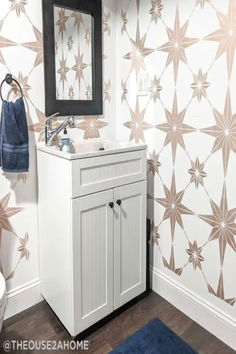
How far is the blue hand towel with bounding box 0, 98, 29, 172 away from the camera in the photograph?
1.54 metres

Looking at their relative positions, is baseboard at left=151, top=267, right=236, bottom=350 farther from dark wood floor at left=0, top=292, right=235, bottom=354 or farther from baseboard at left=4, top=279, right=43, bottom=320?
baseboard at left=4, top=279, right=43, bottom=320

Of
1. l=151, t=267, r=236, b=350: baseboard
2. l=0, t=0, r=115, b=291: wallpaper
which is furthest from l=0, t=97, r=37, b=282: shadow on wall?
l=151, t=267, r=236, b=350: baseboard

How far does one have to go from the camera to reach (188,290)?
1795mm

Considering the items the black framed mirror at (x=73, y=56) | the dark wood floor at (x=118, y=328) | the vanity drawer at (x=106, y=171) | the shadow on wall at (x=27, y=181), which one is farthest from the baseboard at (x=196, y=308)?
the black framed mirror at (x=73, y=56)

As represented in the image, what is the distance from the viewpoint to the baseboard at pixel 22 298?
1.79 m

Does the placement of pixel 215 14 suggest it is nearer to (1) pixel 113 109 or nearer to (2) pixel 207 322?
(1) pixel 113 109

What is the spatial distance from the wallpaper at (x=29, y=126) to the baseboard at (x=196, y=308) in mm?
835

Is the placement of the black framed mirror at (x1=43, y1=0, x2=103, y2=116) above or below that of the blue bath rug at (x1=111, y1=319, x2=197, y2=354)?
above

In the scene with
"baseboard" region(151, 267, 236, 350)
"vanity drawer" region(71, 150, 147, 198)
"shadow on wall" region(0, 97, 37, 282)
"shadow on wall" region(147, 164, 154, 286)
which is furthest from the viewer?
"shadow on wall" region(147, 164, 154, 286)

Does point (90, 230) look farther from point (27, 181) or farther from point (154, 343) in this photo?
point (154, 343)

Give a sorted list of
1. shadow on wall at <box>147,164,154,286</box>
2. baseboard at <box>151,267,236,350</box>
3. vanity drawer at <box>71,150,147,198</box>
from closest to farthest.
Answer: vanity drawer at <box>71,150,147,198</box> < baseboard at <box>151,267,236,350</box> < shadow on wall at <box>147,164,154,286</box>

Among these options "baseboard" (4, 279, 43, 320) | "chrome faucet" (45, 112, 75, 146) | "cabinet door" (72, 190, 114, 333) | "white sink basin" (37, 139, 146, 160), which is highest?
"chrome faucet" (45, 112, 75, 146)

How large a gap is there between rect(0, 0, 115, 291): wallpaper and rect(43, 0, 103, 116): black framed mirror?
53 mm

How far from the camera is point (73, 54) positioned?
1865mm
